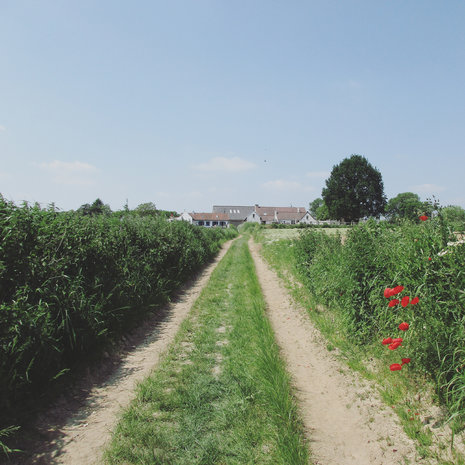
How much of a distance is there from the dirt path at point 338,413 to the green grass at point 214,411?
0.92 ft

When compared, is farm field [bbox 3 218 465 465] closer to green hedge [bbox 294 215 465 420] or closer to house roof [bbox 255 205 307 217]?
green hedge [bbox 294 215 465 420]

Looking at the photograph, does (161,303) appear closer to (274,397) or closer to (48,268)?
(48,268)

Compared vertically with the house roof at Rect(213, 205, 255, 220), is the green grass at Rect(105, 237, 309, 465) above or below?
below

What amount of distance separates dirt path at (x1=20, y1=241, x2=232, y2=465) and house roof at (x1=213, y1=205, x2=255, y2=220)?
312ft

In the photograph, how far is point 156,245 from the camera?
36.0ft

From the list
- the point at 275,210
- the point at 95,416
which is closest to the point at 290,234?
the point at 95,416

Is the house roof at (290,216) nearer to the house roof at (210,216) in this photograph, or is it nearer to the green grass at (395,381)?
the house roof at (210,216)

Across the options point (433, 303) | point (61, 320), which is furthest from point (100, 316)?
point (433, 303)

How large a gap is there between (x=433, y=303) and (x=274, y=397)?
2.26m

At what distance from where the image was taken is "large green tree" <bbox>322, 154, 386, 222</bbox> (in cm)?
6512

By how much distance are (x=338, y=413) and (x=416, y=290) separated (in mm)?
1869

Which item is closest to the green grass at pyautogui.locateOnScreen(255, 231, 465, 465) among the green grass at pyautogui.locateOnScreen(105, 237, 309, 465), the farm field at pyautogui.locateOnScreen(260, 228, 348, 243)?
the green grass at pyautogui.locateOnScreen(105, 237, 309, 465)

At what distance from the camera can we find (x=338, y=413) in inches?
156

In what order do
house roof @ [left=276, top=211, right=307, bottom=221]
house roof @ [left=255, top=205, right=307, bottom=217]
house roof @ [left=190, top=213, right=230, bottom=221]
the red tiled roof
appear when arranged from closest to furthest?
house roof @ [left=190, top=213, right=230, bottom=221]
house roof @ [left=276, top=211, right=307, bottom=221]
house roof @ [left=255, top=205, right=307, bottom=217]
the red tiled roof
